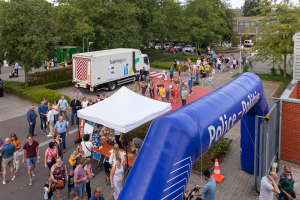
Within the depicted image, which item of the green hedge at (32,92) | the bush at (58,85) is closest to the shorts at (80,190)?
the green hedge at (32,92)

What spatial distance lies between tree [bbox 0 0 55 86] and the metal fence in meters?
16.7

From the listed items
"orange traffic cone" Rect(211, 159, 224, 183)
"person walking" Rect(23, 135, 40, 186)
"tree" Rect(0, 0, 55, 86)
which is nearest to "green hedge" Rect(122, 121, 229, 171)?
"orange traffic cone" Rect(211, 159, 224, 183)

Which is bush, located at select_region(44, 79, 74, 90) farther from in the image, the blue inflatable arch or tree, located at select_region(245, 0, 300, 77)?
the blue inflatable arch

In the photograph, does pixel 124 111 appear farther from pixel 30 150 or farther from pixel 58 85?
pixel 58 85

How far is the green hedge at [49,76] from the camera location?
71.9 feet

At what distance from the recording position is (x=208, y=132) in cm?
554

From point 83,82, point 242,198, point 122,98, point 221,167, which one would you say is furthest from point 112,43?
point 242,198

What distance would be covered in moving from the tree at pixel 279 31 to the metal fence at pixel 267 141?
47.7 feet

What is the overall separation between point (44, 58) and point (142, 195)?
1871cm

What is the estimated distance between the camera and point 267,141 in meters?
8.52

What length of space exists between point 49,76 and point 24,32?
396 cm

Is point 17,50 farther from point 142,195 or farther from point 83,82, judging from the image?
point 142,195

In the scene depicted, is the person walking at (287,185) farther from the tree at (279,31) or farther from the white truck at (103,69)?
the tree at (279,31)

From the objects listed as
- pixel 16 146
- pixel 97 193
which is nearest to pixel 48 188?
pixel 97 193
